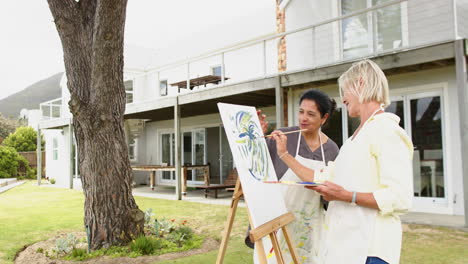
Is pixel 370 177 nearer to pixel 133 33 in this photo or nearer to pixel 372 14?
pixel 372 14

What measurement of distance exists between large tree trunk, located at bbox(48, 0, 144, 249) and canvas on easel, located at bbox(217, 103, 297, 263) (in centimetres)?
256

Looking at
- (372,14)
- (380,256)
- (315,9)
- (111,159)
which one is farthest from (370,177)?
(315,9)

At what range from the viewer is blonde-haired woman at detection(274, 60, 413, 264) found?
5.08ft

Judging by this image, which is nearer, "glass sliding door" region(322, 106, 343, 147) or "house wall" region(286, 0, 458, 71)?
"house wall" region(286, 0, 458, 71)

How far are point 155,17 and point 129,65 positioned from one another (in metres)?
34.2

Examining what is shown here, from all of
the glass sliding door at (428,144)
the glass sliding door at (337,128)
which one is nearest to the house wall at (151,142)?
Answer: the glass sliding door at (337,128)

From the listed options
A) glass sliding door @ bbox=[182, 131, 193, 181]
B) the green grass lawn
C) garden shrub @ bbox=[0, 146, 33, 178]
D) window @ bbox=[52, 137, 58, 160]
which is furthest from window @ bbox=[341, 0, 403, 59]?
garden shrub @ bbox=[0, 146, 33, 178]

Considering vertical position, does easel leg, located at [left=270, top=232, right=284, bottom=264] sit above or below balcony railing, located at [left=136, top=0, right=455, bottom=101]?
below

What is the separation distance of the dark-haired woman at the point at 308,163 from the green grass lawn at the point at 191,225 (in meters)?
2.01

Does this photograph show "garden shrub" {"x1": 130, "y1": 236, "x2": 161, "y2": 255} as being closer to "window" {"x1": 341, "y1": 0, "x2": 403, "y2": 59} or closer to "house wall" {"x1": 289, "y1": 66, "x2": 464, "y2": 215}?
"house wall" {"x1": 289, "y1": 66, "x2": 464, "y2": 215}

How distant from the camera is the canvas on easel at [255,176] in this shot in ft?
7.79

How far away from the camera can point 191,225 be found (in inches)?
269

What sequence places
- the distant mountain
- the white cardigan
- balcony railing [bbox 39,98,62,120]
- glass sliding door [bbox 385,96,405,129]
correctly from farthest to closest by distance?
the distant mountain
balcony railing [bbox 39,98,62,120]
glass sliding door [bbox 385,96,405,129]
the white cardigan

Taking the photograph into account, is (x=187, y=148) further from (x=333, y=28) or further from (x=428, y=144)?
(x=428, y=144)
